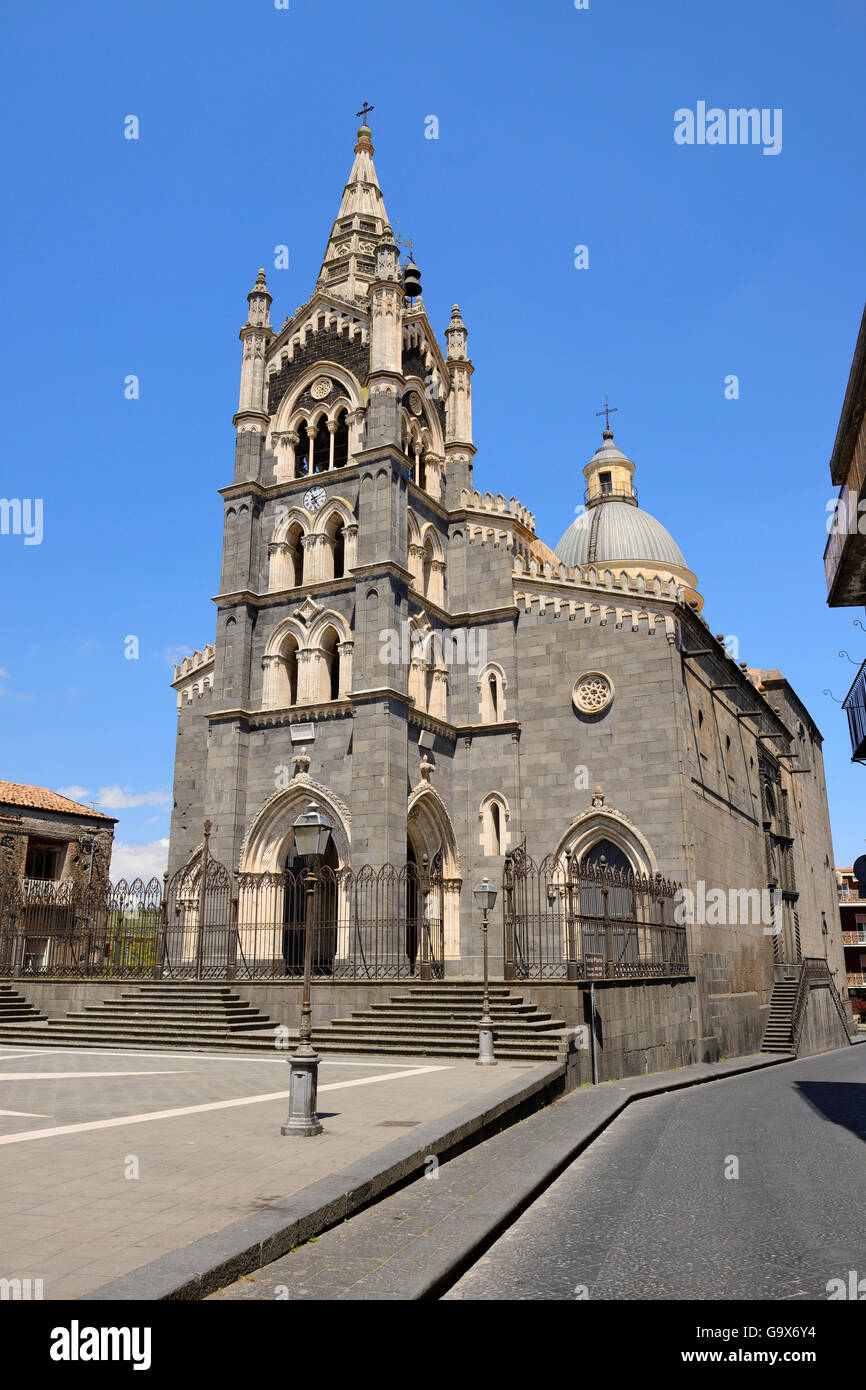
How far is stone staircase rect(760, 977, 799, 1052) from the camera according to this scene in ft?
108

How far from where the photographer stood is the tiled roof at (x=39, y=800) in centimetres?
4378

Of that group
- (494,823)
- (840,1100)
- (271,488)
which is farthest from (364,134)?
(840,1100)

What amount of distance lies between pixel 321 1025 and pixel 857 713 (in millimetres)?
11915

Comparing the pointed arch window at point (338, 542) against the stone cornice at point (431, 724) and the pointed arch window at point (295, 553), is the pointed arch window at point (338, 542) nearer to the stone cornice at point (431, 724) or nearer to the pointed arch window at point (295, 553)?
the pointed arch window at point (295, 553)

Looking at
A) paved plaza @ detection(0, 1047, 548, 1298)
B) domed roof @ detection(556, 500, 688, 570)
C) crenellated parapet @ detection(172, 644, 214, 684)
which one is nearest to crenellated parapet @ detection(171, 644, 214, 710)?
crenellated parapet @ detection(172, 644, 214, 684)

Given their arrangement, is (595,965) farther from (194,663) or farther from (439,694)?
(194,663)

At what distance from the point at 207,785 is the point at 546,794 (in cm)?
1016

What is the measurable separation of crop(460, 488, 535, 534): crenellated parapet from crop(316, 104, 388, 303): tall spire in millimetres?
7855

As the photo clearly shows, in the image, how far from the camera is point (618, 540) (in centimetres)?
4816

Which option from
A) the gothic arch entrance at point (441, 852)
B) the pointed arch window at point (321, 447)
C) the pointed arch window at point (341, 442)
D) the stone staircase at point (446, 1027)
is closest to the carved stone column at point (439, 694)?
the gothic arch entrance at point (441, 852)

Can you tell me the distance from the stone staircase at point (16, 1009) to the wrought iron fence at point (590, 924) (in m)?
12.1
